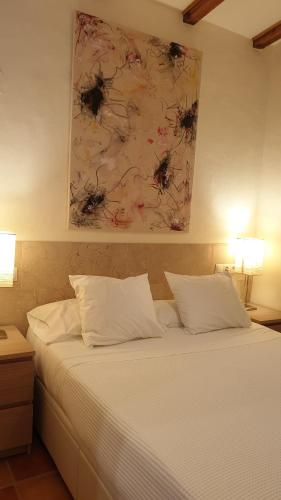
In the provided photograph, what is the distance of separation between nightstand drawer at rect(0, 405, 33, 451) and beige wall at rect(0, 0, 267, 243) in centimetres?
101

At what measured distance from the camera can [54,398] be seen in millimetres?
1796

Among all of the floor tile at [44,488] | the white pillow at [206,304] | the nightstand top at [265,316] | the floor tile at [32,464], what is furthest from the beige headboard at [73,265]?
the floor tile at [44,488]

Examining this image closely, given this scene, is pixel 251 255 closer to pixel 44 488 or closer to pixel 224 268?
pixel 224 268

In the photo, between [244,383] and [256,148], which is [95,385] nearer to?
[244,383]

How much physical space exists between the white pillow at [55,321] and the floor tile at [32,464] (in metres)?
0.58

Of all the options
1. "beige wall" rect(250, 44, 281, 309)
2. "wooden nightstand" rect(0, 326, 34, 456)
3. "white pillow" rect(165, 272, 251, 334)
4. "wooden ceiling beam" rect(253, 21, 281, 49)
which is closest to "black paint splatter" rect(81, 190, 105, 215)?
"white pillow" rect(165, 272, 251, 334)

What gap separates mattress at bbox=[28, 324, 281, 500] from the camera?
1038 mm

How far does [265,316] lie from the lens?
287 centimetres


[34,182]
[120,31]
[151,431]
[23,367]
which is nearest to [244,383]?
[151,431]

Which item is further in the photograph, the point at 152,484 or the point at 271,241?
the point at 271,241

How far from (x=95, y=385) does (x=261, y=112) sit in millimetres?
2708

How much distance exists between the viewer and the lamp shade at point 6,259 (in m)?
2.02

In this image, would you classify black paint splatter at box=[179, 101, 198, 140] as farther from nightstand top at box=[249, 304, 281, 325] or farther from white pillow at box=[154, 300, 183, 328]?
nightstand top at box=[249, 304, 281, 325]

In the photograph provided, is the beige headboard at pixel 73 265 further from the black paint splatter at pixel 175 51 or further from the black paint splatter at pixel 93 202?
the black paint splatter at pixel 175 51
